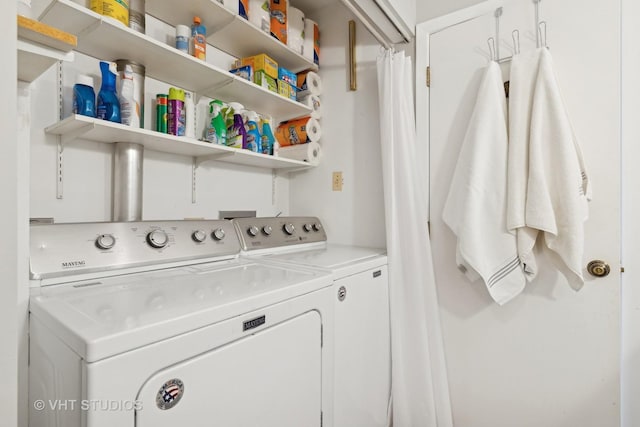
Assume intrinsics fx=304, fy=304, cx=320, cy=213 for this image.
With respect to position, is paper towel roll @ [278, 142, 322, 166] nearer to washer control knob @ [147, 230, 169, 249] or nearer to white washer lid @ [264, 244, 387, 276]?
white washer lid @ [264, 244, 387, 276]

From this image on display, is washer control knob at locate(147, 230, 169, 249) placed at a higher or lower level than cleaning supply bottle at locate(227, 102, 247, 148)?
lower

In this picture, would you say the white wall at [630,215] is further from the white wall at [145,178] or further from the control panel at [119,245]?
the white wall at [145,178]

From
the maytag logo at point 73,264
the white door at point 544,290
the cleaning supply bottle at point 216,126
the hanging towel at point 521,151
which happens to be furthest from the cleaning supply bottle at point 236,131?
the hanging towel at point 521,151

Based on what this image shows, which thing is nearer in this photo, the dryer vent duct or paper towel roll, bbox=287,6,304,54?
the dryer vent duct

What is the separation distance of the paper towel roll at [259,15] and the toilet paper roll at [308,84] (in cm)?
37

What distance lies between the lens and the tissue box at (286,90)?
76.2 inches

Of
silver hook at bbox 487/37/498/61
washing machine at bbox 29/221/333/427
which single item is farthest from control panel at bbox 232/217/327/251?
silver hook at bbox 487/37/498/61

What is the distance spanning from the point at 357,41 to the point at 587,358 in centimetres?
215

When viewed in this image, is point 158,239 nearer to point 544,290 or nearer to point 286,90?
point 286,90

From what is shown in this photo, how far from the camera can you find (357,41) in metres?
2.05

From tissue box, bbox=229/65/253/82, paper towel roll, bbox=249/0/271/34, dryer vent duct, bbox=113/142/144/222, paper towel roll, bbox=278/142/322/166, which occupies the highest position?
paper towel roll, bbox=249/0/271/34

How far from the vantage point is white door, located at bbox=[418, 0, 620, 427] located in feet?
4.32

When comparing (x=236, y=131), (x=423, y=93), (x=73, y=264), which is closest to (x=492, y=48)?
(x=423, y=93)

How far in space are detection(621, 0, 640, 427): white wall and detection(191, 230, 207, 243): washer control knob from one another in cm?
182
